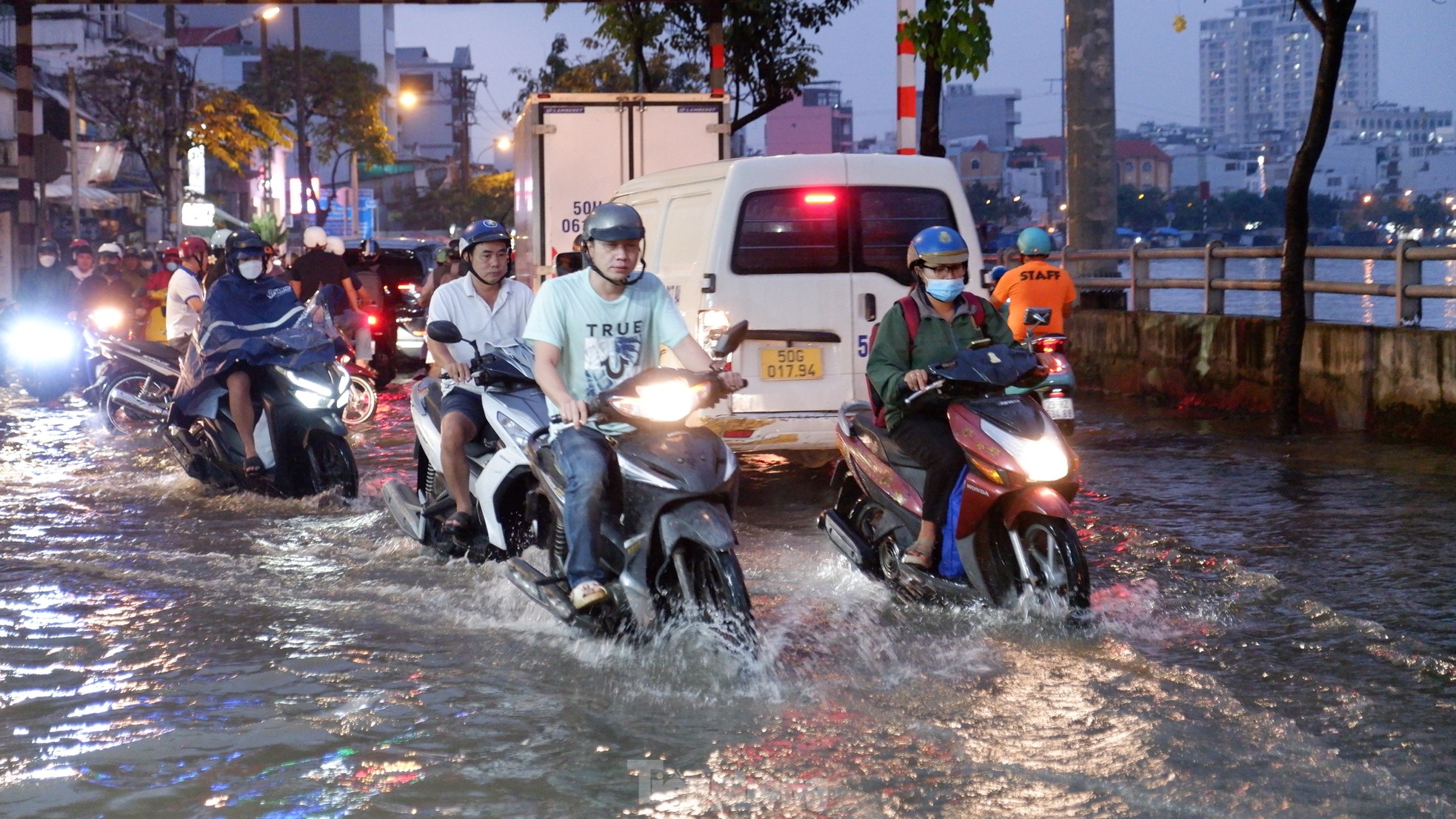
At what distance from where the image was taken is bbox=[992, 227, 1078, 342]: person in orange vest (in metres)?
11.4

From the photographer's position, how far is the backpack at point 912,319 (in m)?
6.81

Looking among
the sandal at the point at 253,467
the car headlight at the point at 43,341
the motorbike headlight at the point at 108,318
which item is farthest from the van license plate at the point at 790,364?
the car headlight at the point at 43,341

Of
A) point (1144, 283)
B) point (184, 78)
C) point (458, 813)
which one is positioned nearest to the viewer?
point (458, 813)

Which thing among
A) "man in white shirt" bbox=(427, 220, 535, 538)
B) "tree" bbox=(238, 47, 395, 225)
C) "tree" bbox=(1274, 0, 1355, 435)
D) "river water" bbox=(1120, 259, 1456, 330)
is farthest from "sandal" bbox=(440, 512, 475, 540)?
"tree" bbox=(238, 47, 395, 225)

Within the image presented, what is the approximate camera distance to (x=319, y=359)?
10062mm

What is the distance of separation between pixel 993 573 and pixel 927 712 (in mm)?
1375

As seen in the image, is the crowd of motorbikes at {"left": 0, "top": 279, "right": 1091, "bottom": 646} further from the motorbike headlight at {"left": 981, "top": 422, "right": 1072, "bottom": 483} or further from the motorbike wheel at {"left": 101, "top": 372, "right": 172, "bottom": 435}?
the motorbike wheel at {"left": 101, "top": 372, "right": 172, "bottom": 435}

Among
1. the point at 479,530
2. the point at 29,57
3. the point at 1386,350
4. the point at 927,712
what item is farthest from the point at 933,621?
the point at 29,57

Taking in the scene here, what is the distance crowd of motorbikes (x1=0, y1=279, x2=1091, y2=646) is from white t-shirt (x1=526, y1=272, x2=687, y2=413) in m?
0.26

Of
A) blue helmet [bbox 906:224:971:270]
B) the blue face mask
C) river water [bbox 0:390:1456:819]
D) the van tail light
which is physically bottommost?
river water [bbox 0:390:1456:819]

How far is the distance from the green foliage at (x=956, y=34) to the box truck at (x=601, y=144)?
9.48ft

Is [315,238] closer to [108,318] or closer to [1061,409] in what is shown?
[108,318]

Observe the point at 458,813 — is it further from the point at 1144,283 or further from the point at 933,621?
the point at 1144,283

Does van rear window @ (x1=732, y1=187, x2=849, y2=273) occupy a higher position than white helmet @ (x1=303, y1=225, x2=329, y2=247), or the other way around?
white helmet @ (x1=303, y1=225, x2=329, y2=247)
